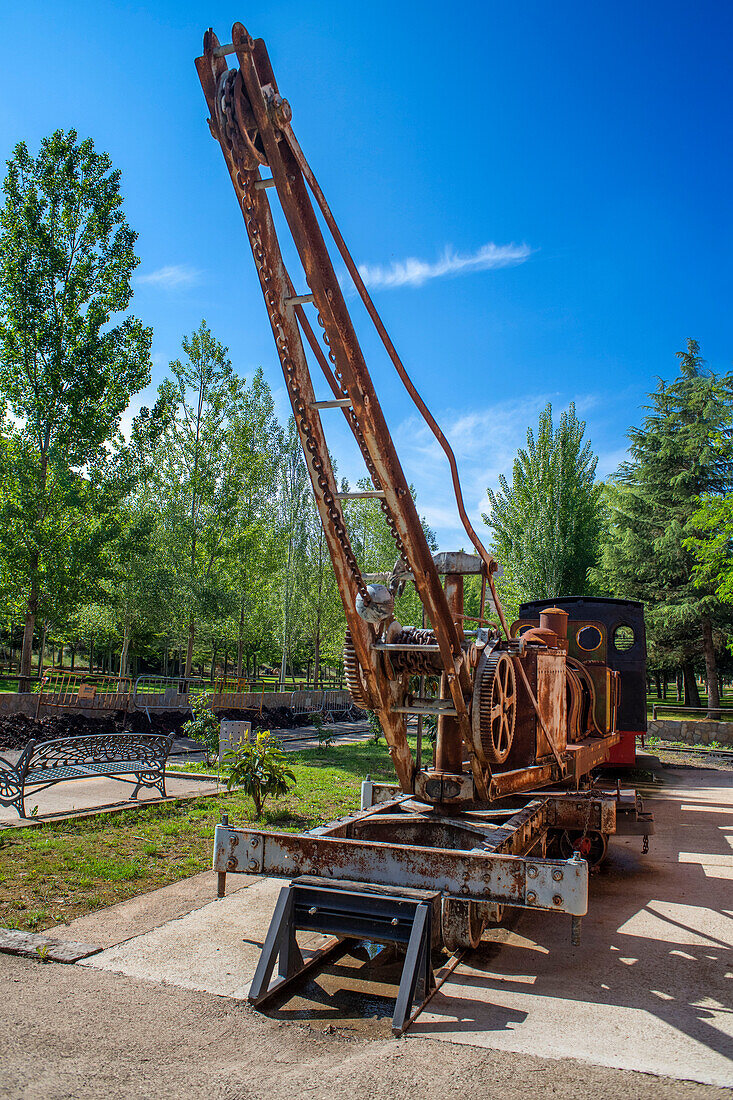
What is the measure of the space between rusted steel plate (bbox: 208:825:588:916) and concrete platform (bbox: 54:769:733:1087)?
572 millimetres

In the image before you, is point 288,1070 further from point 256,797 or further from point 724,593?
point 724,593

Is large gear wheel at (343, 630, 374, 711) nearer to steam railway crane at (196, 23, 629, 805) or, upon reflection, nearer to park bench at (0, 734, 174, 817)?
steam railway crane at (196, 23, 629, 805)

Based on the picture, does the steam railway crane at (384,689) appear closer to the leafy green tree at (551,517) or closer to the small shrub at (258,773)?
the small shrub at (258,773)

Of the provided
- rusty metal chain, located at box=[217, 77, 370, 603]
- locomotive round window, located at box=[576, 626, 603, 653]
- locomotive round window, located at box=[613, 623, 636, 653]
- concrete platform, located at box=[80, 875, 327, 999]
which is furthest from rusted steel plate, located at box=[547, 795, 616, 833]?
locomotive round window, located at box=[613, 623, 636, 653]

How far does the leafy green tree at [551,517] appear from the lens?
28938 millimetres

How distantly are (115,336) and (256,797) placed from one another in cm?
1307

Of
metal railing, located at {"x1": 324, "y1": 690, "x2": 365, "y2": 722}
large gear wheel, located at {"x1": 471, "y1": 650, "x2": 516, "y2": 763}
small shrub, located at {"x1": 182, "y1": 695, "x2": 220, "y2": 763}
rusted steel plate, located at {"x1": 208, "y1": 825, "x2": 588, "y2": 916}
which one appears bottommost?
metal railing, located at {"x1": 324, "y1": 690, "x2": 365, "y2": 722}

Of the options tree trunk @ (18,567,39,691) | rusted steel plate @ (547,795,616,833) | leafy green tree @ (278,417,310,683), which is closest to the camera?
rusted steel plate @ (547,795,616,833)

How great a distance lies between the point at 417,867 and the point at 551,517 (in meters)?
25.7

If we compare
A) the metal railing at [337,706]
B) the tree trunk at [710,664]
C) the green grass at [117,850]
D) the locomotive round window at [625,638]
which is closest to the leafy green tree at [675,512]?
the tree trunk at [710,664]

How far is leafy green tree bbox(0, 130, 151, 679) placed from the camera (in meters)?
16.7

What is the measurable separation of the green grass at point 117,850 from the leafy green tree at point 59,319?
8.89 meters

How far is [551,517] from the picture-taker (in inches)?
1139

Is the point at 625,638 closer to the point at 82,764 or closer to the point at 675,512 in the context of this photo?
the point at 82,764
